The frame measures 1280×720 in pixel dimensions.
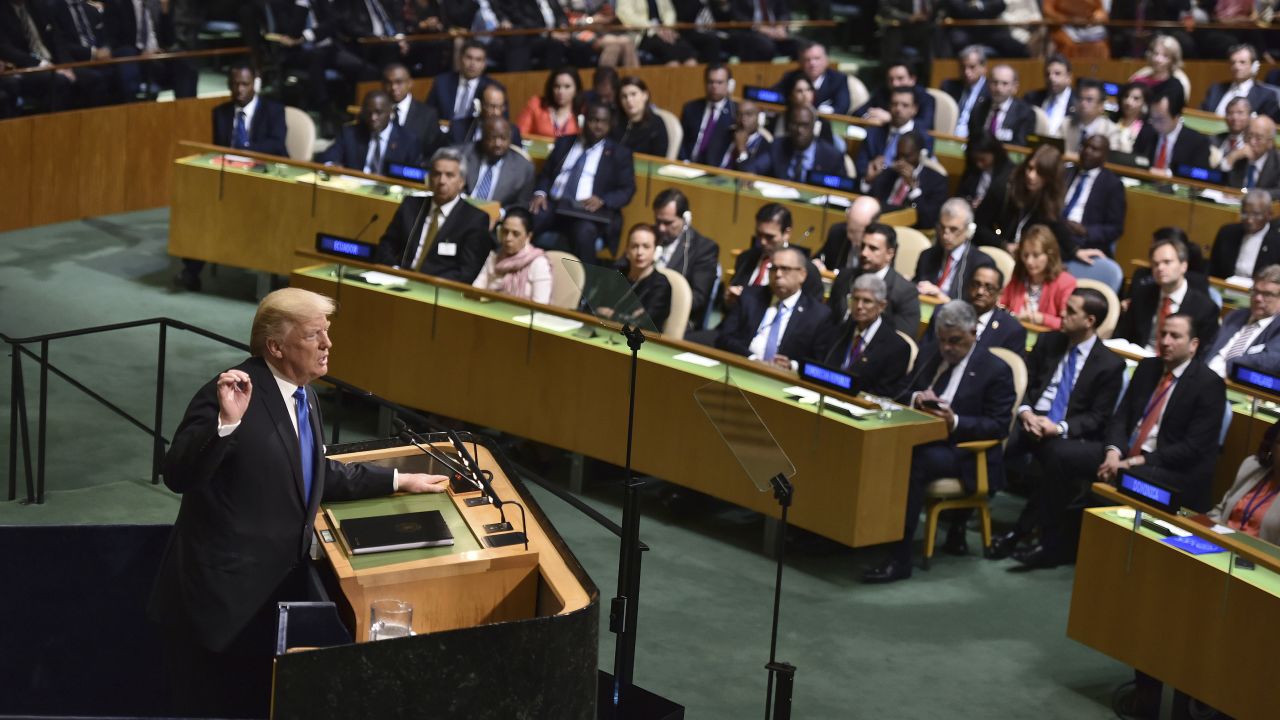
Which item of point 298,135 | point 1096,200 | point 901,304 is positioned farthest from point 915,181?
point 298,135

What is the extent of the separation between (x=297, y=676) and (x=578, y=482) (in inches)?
160

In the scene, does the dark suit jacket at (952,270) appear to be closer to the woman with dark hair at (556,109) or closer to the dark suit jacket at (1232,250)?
the dark suit jacket at (1232,250)

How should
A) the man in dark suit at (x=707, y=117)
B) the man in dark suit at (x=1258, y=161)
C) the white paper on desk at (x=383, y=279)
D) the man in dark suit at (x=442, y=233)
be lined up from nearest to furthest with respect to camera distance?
the white paper on desk at (x=383, y=279)
the man in dark suit at (x=442, y=233)
the man in dark suit at (x=1258, y=161)
the man in dark suit at (x=707, y=117)

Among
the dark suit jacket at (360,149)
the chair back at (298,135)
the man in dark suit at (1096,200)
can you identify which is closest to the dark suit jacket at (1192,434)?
the man in dark suit at (1096,200)

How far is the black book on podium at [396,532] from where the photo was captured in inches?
144

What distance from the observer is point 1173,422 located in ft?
21.3

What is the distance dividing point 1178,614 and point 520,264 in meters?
3.54

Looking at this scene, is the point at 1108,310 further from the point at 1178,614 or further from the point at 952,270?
the point at 1178,614

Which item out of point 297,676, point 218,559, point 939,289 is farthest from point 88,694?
point 939,289

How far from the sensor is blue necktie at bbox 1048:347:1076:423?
6.99m

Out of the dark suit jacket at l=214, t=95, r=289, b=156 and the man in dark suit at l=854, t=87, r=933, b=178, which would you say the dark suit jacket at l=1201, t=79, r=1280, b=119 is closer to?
the man in dark suit at l=854, t=87, r=933, b=178

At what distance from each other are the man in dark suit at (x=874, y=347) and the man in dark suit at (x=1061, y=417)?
54cm

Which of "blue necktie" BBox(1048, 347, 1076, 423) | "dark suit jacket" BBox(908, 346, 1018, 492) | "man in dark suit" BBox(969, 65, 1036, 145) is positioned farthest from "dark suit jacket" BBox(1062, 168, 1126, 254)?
"dark suit jacket" BBox(908, 346, 1018, 492)

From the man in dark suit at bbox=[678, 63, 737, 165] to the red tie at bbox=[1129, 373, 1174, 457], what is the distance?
193 inches
